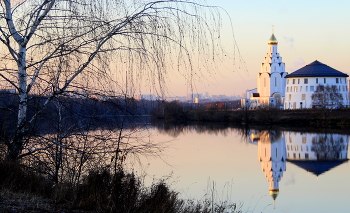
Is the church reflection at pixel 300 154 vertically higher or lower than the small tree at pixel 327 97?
lower

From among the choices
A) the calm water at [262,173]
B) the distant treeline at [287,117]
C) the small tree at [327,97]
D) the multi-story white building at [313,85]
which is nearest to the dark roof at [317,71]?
the multi-story white building at [313,85]

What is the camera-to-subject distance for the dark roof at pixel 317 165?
1727 centimetres

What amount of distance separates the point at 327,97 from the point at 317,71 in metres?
8.53

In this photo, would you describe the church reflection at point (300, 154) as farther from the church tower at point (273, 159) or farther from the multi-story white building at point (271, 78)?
the multi-story white building at point (271, 78)

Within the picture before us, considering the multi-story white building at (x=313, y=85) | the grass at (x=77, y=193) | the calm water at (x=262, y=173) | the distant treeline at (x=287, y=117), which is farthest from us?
the multi-story white building at (x=313, y=85)

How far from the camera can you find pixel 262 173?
15.7 meters

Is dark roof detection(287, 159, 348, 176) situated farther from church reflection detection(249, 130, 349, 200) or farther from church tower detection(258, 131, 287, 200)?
church tower detection(258, 131, 287, 200)

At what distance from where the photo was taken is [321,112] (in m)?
44.1

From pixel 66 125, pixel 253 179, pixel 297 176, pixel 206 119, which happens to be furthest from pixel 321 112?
pixel 66 125

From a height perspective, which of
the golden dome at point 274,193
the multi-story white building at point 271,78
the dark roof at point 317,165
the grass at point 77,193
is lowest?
the golden dome at point 274,193

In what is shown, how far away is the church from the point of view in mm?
55247

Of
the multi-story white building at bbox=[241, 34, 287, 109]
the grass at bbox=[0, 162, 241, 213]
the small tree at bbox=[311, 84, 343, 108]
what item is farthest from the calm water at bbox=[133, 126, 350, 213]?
the multi-story white building at bbox=[241, 34, 287, 109]

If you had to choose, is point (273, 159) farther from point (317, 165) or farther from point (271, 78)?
point (271, 78)

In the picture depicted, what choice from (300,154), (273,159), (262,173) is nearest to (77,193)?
(262,173)
